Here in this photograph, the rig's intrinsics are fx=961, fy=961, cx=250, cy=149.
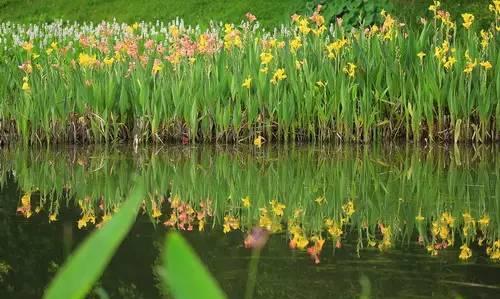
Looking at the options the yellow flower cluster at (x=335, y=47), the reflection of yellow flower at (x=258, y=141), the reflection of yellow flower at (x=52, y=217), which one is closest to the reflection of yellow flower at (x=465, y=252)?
the reflection of yellow flower at (x=52, y=217)

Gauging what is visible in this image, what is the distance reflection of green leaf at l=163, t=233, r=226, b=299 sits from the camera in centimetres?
54

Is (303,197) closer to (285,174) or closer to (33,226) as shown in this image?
(285,174)

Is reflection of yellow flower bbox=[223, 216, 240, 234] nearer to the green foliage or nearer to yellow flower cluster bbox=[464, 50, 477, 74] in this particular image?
yellow flower cluster bbox=[464, 50, 477, 74]

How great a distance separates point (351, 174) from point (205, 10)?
13245mm

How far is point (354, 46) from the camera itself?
9.04 meters

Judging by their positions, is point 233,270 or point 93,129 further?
point 93,129

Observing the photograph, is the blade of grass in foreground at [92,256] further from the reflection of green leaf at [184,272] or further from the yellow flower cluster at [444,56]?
the yellow flower cluster at [444,56]

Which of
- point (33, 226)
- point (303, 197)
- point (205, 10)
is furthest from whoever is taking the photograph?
point (205, 10)

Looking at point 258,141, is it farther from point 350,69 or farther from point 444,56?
point 444,56

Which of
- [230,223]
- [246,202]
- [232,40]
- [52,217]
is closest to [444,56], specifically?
[232,40]

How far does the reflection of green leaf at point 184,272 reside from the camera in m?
0.54

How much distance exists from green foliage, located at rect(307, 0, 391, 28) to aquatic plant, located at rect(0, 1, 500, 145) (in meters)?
2.71

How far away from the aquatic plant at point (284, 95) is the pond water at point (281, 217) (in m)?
0.74

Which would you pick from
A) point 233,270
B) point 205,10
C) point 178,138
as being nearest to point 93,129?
point 178,138
